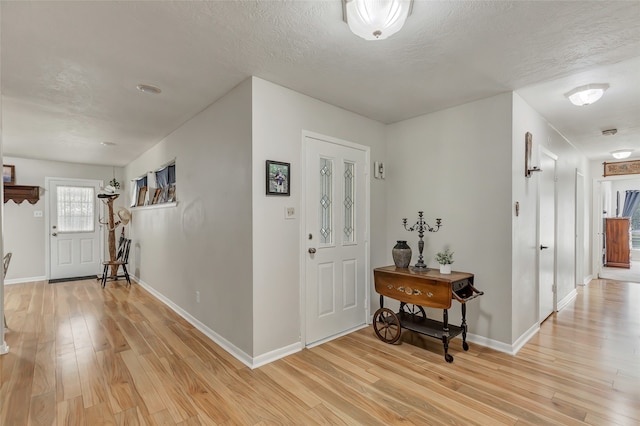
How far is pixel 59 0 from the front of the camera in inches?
64.1

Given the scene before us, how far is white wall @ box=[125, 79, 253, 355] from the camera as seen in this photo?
265 cm

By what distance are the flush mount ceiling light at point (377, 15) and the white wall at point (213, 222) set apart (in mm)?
1246

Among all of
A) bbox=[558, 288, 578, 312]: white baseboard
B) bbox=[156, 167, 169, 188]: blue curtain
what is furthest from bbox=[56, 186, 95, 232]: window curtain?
bbox=[558, 288, 578, 312]: white baseboard

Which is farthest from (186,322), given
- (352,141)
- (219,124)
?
(352,141)

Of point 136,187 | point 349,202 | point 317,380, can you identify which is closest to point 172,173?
point 136,187

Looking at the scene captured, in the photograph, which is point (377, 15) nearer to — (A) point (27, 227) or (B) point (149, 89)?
(B) point (149, 89)

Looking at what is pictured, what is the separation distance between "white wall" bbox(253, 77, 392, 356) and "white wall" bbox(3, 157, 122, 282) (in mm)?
6036

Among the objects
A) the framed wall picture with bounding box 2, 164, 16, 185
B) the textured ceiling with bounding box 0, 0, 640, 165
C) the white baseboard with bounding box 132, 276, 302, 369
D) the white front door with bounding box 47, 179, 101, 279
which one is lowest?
the white baseboard with bounding box 132, 276, 302, 369

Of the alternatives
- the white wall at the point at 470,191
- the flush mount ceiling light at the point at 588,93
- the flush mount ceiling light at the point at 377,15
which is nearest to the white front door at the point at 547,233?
the flush mount ceiling light at the point at 588,93

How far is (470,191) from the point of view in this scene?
305 cm

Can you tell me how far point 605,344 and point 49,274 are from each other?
8758 mm

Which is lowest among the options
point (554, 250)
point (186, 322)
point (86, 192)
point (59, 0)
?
point (186, 322)

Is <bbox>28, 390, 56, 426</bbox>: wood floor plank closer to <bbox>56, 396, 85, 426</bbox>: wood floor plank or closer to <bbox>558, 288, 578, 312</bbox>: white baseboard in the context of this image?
<bbox>56, 396, 85, 426</bbox>: wood floor plank

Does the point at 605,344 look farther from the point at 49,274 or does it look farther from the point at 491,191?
the point at 49,274
